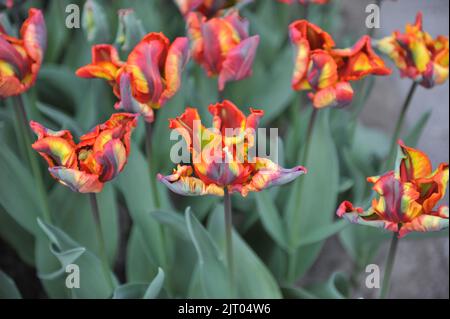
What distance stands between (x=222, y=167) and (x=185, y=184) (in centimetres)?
4

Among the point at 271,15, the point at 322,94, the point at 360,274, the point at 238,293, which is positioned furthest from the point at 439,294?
the point at 271,15

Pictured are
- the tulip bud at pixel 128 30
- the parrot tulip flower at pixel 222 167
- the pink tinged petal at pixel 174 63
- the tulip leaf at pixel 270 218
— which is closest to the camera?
the parrot tulip flower at pixel 222 167

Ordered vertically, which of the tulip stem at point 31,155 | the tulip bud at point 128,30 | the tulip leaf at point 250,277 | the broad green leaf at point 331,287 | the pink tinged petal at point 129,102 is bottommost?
the broad green leaf at point 331,287

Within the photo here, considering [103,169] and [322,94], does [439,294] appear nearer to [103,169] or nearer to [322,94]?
[322,94]

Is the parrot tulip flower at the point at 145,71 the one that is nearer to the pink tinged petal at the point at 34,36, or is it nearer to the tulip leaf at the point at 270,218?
the pink tinged petal at the point at 34,36

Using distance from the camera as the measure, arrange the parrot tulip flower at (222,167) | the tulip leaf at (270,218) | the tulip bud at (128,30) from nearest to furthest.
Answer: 1. the parrot tulip flower at (222,167)
2. the tulip bud at (128,30)
3. the tulip leaf at (270,218)

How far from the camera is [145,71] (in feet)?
2.00

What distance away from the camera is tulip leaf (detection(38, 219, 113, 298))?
69 cm

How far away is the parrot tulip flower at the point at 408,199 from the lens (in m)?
0.53

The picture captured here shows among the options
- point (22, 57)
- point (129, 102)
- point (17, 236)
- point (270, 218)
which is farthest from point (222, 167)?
point (17, 236)

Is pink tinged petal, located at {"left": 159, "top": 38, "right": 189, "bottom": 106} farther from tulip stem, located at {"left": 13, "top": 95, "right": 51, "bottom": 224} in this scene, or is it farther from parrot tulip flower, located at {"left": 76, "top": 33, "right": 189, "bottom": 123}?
tulip stem, located at {"left": 13, "top": 95, "right": 51, "bottom": 224}

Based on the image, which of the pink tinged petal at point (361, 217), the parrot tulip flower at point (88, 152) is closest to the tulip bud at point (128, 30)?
the parrot tulip flower at point (88, 152)

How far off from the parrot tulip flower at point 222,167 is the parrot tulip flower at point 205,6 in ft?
0.96
